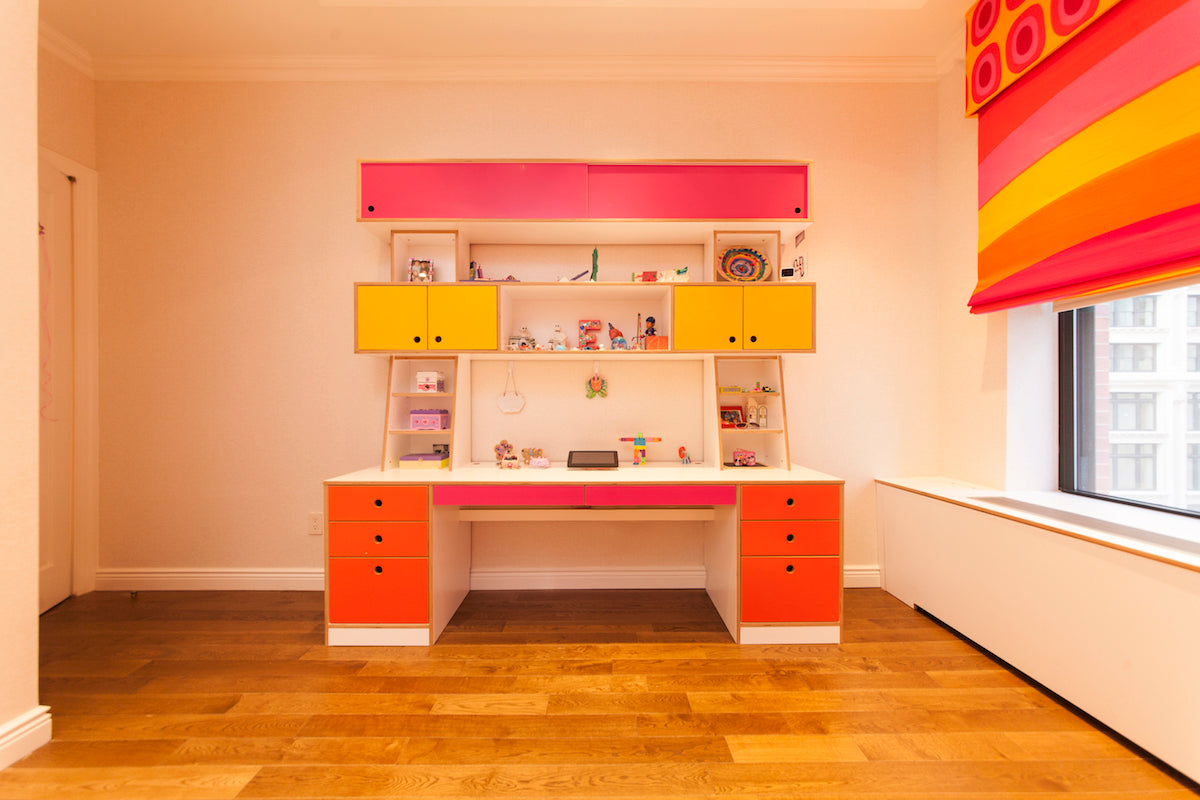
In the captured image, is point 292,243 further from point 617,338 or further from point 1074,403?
point 1074,403

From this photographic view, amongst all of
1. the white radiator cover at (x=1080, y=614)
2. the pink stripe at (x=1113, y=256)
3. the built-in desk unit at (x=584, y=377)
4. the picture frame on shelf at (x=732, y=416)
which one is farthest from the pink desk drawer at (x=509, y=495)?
the pink stripe at (x=1113, y=256)

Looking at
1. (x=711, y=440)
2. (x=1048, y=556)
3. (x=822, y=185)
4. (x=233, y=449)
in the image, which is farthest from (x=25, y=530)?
(x=822, y=185)

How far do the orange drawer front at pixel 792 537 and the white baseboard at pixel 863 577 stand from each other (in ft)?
2.75

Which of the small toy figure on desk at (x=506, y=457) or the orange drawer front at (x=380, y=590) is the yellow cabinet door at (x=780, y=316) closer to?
the small toy figure on desk at (x=506, y=457)

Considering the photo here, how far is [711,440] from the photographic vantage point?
2742 millimetres

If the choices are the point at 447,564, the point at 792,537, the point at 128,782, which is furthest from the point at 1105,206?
the point at 128,782

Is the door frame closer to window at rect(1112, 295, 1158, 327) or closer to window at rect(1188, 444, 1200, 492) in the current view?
window at rect(1112, 295, 1158, 327)

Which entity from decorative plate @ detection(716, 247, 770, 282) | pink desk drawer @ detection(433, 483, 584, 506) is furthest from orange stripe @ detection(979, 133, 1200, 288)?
pink desk drawer @ detection(433, 483, 584, 506)

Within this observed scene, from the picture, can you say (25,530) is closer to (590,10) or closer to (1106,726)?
(590,10)

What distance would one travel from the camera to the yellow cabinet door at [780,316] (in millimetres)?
2551

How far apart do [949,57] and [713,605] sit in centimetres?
324

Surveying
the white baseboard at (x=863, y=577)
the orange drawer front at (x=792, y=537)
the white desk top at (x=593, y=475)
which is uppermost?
the white desk top at (x=593, y=475)

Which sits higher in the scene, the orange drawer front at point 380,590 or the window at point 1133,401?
the window at point 1133,401

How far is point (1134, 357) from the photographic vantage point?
2141 mm
